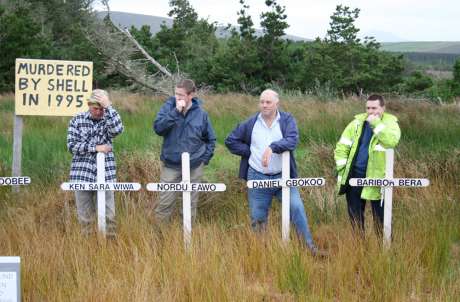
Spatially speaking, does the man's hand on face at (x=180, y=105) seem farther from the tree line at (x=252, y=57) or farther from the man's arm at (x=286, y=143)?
the tree line at (x=252, y=57)

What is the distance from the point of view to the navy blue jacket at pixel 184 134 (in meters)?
6.03

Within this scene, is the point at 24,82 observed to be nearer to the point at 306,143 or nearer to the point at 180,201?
the point at 180,201

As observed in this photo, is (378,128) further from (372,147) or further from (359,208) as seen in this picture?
(359,208)

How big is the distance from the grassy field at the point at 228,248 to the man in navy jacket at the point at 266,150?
236 mm

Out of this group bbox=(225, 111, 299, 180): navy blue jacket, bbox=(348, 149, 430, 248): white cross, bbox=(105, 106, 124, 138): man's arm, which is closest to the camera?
bbox=(348, 149, 430, 248): white cross

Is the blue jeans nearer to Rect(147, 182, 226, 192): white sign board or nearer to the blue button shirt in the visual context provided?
the blue button shirt

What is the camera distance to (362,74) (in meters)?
29.6

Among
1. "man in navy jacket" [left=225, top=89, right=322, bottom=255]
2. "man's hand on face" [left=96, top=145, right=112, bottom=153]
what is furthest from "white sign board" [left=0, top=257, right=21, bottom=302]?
"man in navy jacket" [left=225, top=89, right=322, bottom=255]

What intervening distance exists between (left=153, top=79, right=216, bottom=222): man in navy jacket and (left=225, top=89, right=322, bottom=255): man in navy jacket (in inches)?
14.4

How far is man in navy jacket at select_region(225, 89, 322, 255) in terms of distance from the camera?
5738mm

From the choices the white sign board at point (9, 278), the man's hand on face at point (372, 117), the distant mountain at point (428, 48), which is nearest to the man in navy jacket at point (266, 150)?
the man's hand on face at point (372, 117)

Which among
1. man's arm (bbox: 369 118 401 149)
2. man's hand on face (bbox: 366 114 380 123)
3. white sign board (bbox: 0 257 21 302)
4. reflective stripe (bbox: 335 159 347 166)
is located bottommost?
white sign board (bbox: 0 257 21 302)

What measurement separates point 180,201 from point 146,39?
86.2 feet

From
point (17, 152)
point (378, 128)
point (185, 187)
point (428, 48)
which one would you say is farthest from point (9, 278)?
point (428, 48)
